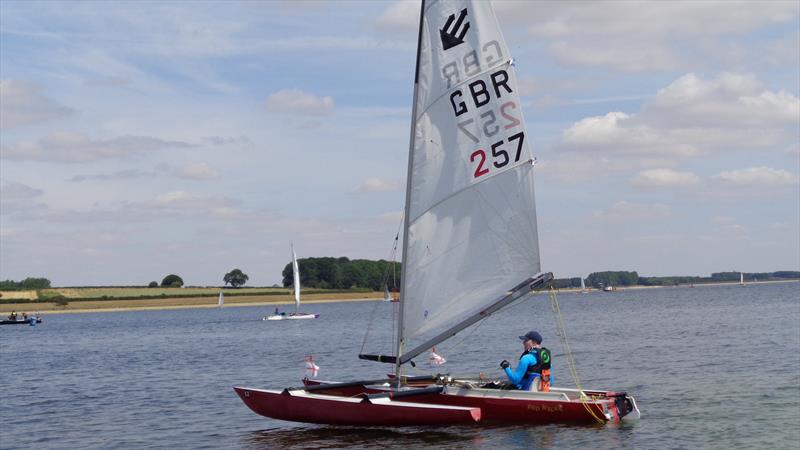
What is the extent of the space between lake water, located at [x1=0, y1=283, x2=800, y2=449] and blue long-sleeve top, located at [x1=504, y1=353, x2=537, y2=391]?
119 cm

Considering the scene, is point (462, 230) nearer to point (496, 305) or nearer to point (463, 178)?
point (463, 178)

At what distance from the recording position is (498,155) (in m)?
23.1

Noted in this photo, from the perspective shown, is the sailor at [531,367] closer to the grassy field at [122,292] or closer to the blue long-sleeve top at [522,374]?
the blue long-sleeve top at [522,374]

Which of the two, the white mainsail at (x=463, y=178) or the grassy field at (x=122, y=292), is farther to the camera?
the grassy field at (x=122, y=292)

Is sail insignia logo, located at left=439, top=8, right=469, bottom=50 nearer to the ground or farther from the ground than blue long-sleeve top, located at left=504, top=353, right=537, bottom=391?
farther from the ground

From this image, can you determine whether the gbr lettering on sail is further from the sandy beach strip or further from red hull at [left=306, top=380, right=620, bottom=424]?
the sandy beach strip

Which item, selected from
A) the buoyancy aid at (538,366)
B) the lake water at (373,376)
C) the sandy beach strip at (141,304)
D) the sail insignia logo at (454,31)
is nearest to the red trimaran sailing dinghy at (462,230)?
the sail insignia logo at (454,31)

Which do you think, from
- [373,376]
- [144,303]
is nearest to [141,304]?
[144,303]

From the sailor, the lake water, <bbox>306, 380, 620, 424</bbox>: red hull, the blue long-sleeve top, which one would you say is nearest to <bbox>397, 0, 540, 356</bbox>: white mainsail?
the sailor

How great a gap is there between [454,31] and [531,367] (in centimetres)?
894

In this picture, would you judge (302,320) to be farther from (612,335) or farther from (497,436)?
(497,436)

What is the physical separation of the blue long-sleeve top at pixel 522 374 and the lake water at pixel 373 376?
1.19 m

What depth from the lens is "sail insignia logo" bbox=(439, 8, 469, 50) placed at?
2253 centimetres

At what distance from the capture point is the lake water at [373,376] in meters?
24.0
